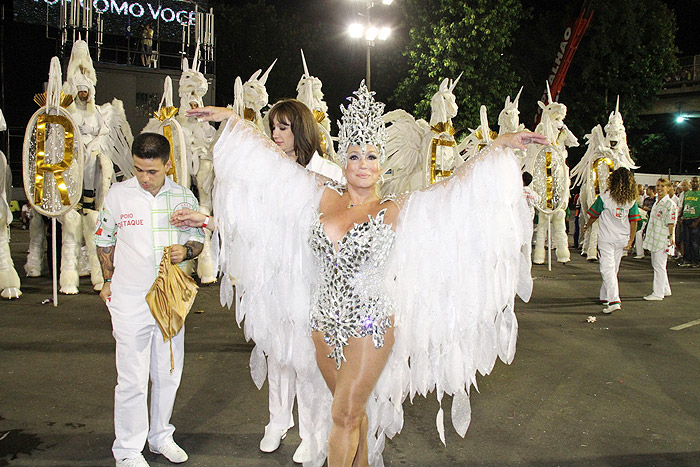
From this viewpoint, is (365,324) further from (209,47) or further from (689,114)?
(689,114)

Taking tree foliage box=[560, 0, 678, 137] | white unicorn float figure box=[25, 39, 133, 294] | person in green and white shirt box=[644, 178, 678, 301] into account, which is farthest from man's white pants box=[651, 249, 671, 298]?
tree foliage box=[560, 0, 678, 137]

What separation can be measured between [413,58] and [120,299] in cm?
1852

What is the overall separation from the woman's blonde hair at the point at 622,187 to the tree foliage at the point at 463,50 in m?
12.1

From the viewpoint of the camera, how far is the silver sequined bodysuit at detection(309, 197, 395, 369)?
103 inches

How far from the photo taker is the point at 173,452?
10.8 ft

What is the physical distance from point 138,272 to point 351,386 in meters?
1.25

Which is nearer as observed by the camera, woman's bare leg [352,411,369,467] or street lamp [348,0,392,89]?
woman's bare leg [352,411,369,467]

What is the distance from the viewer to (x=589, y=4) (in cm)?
1803

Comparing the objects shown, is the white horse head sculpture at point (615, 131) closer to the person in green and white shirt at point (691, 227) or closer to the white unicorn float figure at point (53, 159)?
the person in green and white shirt at point (691, 227)

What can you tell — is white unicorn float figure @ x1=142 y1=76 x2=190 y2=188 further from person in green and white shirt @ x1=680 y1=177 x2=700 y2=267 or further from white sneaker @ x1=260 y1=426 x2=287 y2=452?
person in green and white shirt @ x1=680 y1=177 x2=700 y2=267

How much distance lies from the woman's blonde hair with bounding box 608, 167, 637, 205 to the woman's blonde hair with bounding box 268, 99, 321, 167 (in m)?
5.10

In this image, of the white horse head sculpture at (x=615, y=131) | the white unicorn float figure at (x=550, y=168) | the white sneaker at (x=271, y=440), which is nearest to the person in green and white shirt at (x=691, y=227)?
the white horse head sculpture at (x=615, y=131)

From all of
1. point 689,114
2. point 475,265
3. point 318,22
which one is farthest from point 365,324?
point 689,114

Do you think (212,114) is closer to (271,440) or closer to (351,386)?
(351,386)
